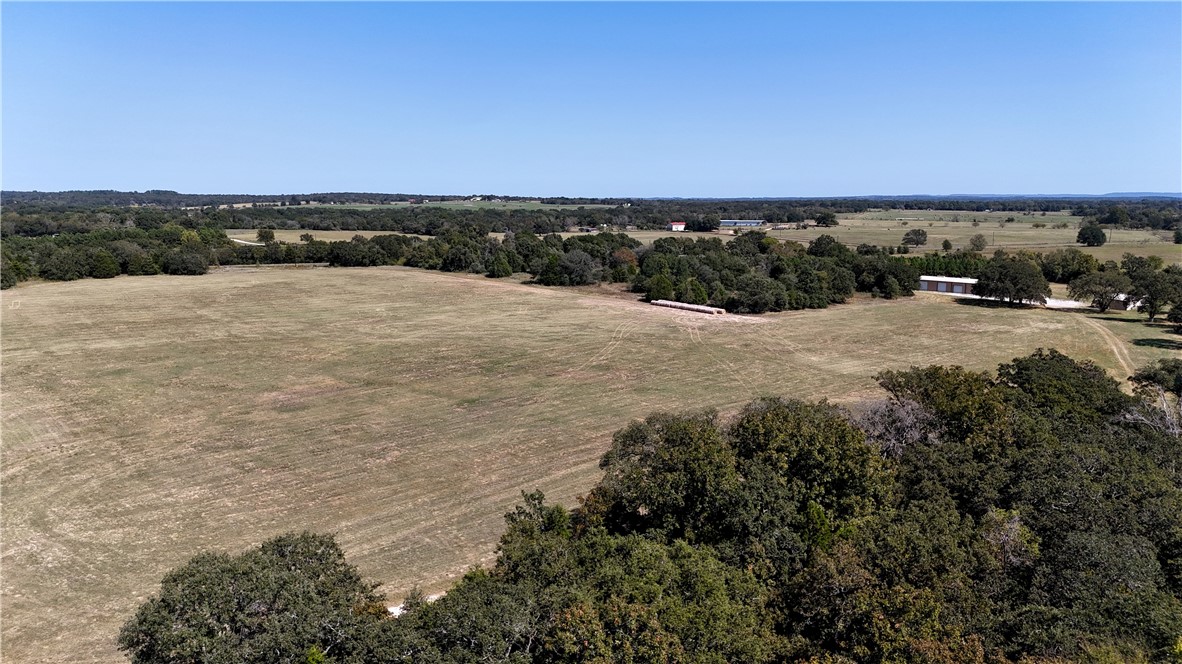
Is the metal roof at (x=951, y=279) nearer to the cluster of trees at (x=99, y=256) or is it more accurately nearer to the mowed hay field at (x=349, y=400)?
the mowed hay field at (x=349, y=400)

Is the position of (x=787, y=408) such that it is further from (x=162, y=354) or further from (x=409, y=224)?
(x=409, y=224)

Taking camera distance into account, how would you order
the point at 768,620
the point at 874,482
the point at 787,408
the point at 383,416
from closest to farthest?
the point at 768,620 < the point at 874,482 < the point at 787,408 < the point at 383,416

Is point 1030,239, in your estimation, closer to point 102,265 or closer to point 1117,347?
point 1117,347

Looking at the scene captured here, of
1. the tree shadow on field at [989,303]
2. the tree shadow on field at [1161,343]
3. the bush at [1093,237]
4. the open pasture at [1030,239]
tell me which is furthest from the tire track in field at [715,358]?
the bush at [1093,237]

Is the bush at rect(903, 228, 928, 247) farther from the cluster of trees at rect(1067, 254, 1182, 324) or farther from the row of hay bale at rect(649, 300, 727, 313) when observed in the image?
the row of hay bale at rect(649, 300, 727, 313)

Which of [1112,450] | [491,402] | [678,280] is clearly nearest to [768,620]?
[1112,450]
